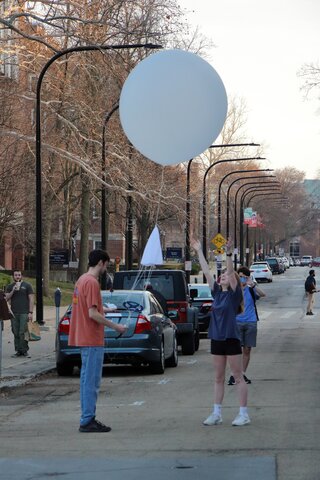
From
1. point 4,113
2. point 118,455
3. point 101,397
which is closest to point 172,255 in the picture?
point 4,113

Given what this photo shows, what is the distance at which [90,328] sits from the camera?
11.1 metres

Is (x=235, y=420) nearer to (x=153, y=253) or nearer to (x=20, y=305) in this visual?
(x=153, y=253)

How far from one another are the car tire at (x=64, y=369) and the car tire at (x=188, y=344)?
Result: 16.0 ft

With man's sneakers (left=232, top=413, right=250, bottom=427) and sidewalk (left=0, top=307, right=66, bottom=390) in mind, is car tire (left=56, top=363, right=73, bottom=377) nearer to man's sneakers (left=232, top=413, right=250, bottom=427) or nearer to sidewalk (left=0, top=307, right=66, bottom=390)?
sidewalk (left=0, top=307, right=66, bottom=390)

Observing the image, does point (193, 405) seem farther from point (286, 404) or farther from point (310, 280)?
point (310, 280)

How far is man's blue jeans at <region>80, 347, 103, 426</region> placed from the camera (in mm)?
11109

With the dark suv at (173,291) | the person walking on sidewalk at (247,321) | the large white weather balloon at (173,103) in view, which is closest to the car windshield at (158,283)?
the dark suv at (173,291)

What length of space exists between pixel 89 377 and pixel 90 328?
52cm

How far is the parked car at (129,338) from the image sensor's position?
17469 millimetres

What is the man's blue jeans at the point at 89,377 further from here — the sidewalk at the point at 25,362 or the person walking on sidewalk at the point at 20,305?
the person walking on sidewalk at the point at 20,305

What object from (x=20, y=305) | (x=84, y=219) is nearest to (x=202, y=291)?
(x=20, y=305)

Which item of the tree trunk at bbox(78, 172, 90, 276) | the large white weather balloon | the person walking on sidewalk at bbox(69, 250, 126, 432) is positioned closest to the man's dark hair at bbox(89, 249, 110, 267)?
the person walking on sidewalk at bbox(69, 250, 126, 432)

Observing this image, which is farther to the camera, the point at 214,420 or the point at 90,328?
the point at 214,420

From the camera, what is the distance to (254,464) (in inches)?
359
